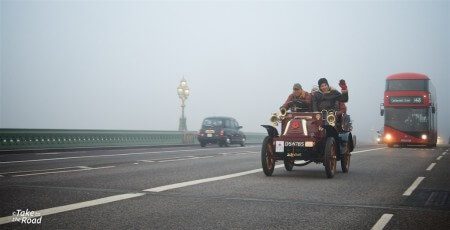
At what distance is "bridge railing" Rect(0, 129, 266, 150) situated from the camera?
64.4ft

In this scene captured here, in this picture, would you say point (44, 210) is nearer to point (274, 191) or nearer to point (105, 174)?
point (274, 191)

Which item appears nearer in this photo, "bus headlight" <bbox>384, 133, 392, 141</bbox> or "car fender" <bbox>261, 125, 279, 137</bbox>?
"car fender" <bbox>261, 125, 279, 137</bbox>

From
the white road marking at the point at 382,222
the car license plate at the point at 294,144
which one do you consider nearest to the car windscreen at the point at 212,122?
the car license plate at the point at 294,144

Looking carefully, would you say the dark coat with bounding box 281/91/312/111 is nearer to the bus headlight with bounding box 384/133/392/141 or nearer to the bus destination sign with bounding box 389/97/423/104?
the bus destination sign with bounding box 389/97/423/104

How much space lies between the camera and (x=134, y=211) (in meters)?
5.53

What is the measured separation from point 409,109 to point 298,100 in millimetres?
19332

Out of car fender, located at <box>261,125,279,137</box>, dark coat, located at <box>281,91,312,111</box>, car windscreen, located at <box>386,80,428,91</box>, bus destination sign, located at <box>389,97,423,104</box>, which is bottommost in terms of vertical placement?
car fender, located at <box>261,125,279,137</box>

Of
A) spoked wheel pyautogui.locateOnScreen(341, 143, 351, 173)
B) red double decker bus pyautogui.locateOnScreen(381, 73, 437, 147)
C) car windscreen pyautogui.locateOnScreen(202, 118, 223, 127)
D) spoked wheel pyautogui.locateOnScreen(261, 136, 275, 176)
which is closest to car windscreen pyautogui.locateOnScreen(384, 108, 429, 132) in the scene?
red double decker bus pyautogui.locateOnScreen(381, 73, 437, 147)

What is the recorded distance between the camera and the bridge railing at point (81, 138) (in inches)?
773

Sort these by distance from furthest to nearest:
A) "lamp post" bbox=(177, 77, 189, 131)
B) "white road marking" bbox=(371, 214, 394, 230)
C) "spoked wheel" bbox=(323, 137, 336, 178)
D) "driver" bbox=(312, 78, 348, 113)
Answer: "lamp post" bbox=(177, 77, 189, 131) → "driver" bbox=(312, 78, 348, 113) → "spoked wheel" bbox=(323, 137, 336, 178) → "white road marking" bbox=(371, 214, 394, 230)

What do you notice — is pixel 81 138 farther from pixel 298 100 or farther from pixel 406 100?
pixel 406 100

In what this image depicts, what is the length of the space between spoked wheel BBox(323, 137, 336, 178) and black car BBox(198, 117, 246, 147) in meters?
18.5

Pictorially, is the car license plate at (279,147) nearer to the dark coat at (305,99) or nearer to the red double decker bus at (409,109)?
the dark coat at (305,99)

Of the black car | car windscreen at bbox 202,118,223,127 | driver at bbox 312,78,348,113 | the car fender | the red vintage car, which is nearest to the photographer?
the red vintage car
